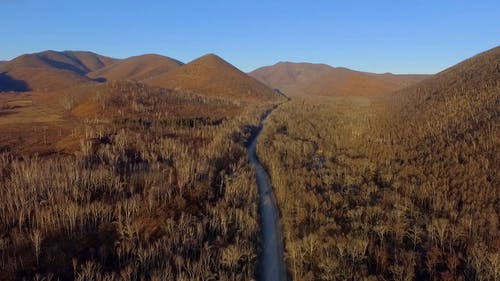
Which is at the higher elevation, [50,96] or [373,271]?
[50,96]

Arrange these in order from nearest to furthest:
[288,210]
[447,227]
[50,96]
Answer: [447,227]
[288,210]
[50,96]

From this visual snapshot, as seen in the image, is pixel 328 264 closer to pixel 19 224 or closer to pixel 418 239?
pixel 418 239

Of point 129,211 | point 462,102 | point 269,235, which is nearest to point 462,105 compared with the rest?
point 462,102

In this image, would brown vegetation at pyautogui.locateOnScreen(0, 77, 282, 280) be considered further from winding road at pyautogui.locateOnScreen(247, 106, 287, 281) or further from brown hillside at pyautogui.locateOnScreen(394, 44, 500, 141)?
brown hillside at pyautogui.locateOnScreen(394, 44, 500, 141)

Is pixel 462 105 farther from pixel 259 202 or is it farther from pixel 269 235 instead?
pixel 269 235

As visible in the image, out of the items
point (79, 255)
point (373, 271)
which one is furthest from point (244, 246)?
point (79, 255)

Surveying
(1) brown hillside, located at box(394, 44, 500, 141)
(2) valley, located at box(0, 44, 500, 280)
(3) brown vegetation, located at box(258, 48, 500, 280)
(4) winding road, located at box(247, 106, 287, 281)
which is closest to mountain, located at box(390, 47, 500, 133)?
(1) brown hillside, located at box(394, 44, 500, 141)
